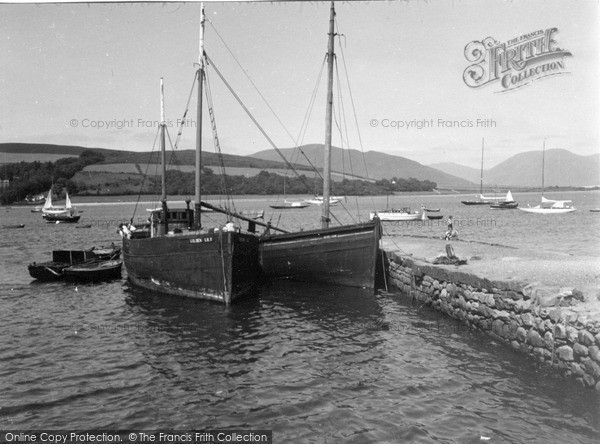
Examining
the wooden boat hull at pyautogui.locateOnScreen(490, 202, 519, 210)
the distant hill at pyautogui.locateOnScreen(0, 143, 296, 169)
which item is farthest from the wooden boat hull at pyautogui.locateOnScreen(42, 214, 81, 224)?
the wooden boat hull at pyautogui.locateOnScreen(490, 202, 519, 210)

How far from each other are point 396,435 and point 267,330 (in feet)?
22.2

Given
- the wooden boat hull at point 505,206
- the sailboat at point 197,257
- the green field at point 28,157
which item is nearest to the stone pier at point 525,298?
the sailboat at point 197,257

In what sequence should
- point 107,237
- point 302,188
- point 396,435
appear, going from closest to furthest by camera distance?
1. point 396,435
2. point 107,237
3. point 302,188

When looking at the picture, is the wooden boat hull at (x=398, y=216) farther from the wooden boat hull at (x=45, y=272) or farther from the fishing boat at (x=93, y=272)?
the wooden boat hull at (x=45, y=272)

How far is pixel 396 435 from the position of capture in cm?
786

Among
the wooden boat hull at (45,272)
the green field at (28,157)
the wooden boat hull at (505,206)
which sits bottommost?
the wooden boat hull at (45,272)

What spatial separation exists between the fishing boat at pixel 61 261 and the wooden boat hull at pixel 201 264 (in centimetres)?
575

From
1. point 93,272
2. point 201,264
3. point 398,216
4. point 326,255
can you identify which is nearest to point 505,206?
point 398,216

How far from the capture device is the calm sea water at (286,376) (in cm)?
830

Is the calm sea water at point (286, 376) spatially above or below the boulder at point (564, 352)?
below

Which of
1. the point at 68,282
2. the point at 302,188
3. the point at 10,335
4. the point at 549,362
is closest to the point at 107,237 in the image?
the point at 68,282

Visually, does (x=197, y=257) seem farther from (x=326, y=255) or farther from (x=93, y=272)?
(x=93, y=272)

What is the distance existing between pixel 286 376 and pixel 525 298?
601 centimetres

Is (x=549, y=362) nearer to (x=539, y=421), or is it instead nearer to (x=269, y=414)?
(x=539, y=421)
